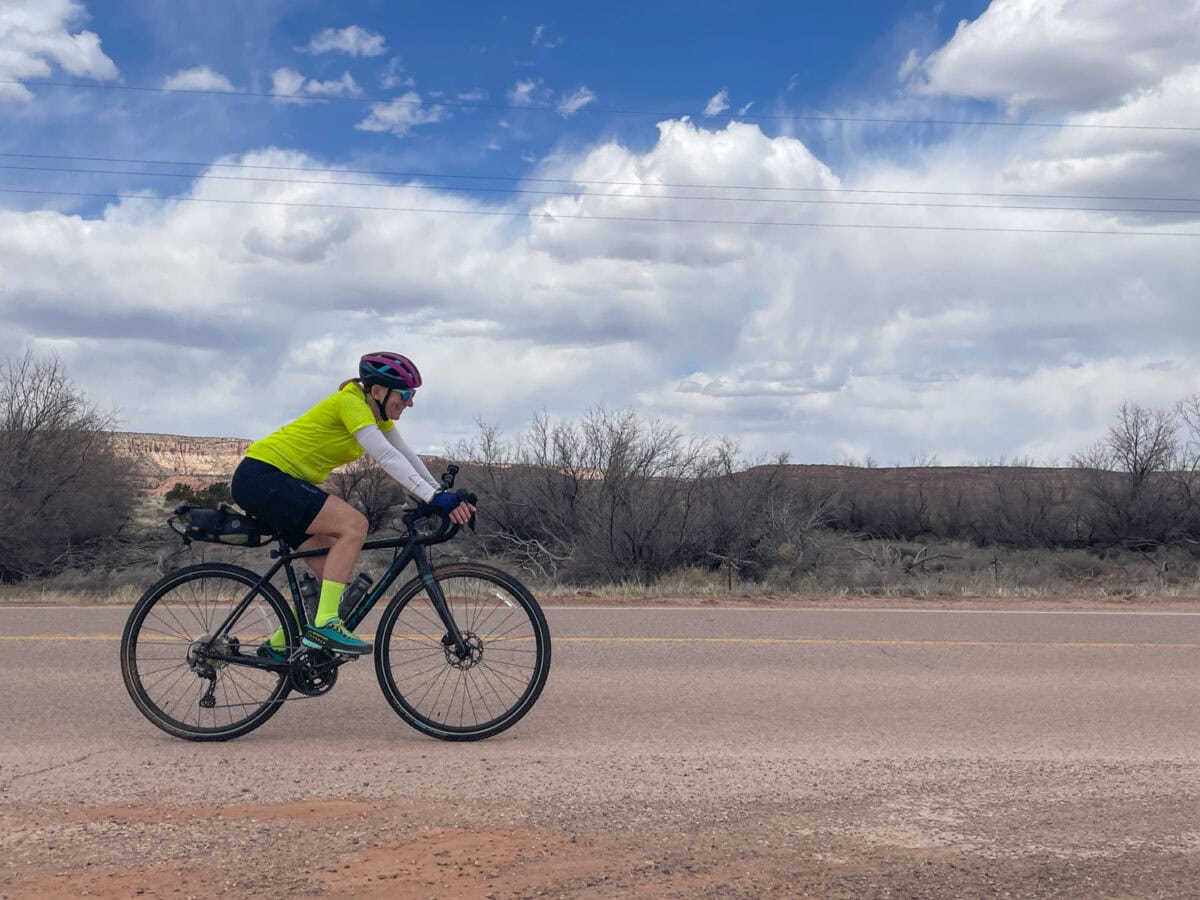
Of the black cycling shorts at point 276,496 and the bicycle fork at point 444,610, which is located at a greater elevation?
the black cycling shorts at point 276,496

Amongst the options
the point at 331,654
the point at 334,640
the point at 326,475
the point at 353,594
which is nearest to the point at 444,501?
the point at 326,475

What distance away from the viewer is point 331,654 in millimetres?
6059

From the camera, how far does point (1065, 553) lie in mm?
32531

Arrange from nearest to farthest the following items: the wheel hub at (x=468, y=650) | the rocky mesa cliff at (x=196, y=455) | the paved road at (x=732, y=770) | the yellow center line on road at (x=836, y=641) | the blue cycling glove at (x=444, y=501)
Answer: the paved road at (x=732, y=770) < the blue cycling glove at (x=444, y=501) < the wheel hub at (x=468, y=650) < the yellow center line on road at (x=836, y=641) < the rocky mesa cliff at (x=196, y=455)

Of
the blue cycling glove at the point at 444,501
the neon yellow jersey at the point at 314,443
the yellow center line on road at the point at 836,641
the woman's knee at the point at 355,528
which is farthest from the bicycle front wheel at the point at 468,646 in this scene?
the yellow center line on road at the point at 836,641

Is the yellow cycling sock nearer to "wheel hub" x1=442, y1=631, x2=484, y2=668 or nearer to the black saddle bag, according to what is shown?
the black saddle bag

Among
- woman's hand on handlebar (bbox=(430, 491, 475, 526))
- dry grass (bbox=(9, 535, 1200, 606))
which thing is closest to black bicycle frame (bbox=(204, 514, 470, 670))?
woman's hand on handlebar (bbox=(430, 491, 475, 526))

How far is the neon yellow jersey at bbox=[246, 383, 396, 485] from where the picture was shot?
6.04 m

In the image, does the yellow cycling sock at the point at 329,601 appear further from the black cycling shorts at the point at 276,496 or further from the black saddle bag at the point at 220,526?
the black saddle bag at the point at 220,526

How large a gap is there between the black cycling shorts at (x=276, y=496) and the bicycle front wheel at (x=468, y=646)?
65 centimetres

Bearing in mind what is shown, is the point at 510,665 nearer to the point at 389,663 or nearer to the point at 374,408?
the point at 389,663

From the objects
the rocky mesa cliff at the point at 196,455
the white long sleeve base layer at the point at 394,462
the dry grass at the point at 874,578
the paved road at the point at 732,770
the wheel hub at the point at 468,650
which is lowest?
the paved road at the point at 732,770

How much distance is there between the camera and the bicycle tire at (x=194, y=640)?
20.4 feet

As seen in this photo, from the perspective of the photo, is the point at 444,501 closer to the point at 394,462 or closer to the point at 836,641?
the point at 394,462
